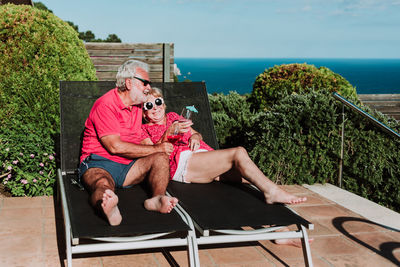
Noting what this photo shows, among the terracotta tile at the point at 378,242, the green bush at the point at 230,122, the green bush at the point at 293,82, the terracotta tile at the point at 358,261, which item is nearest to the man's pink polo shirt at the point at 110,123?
the terracotta tile at the point at 358,261

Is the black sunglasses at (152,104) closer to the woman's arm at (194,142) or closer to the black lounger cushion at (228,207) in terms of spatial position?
the woman's arm at (194,142)

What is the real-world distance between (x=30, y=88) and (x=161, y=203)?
2.48 m

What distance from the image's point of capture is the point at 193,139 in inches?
153

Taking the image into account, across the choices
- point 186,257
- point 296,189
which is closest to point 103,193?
point 186,257

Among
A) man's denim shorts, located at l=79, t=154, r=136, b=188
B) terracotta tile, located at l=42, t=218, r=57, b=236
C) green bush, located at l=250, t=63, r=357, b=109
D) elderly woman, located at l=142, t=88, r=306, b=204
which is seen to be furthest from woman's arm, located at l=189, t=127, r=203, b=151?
green bush, located at l=250, t=63, r=357, b=109

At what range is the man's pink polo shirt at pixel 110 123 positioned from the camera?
3.40 m

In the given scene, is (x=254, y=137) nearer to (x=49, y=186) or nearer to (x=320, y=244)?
(x=320, y=244)

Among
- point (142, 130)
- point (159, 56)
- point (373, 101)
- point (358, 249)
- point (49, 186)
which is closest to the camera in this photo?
point (358, 249)

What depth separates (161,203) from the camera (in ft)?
9.52

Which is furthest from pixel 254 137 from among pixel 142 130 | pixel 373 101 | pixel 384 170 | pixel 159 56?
pixel 373 101

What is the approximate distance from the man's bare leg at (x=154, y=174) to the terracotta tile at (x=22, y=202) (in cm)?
120

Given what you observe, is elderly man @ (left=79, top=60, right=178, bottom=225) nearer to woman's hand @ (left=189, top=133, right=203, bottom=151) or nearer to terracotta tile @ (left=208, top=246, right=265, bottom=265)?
woman's hand @ (left=189, top=133, right=203, bottom=151)

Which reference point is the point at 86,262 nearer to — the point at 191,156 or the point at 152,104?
the point at 191,156

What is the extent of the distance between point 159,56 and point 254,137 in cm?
413
